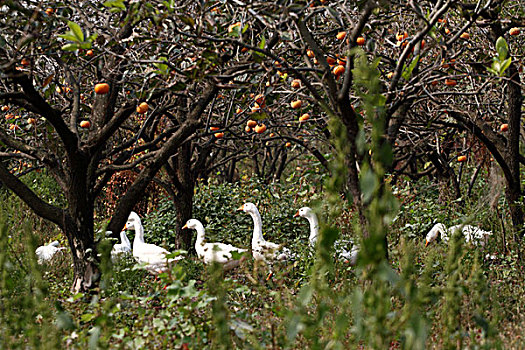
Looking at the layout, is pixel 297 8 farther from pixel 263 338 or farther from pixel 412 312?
pixel 412 312

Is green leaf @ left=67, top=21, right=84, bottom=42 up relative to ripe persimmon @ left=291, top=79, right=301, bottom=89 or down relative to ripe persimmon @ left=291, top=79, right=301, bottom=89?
down

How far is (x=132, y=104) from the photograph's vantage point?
416cm

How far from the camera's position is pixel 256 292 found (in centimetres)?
405

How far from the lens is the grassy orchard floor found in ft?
8.07

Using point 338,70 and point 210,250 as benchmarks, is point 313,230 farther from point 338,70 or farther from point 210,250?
point 338,70

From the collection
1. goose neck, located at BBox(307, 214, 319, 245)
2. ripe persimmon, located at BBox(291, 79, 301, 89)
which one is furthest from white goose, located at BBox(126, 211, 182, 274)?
ripe persimmon, located at BBox(291, 79, 301, 89)

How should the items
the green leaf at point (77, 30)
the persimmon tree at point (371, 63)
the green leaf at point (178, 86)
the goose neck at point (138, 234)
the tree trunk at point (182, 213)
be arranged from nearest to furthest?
1. the green leaf at point (77, 30)
2. the persimmon tree at point (371, 63)
3. the green leaf at point (178, 86)
4. the goose neck at point (138, 234)
5. the tree trunk at point (182, 213)

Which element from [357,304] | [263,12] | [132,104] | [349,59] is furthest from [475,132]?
[357,304]

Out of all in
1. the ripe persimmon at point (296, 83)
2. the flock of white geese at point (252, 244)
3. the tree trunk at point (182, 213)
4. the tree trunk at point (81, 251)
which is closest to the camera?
the ripe persimmon at point (296, 83)

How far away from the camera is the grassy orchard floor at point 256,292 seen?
2.46m

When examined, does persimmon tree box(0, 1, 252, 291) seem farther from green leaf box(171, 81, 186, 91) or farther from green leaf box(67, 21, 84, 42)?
green leaf box(67, 21, 84, 42)

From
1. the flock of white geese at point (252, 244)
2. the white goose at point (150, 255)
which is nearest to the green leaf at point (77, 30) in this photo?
the flock of white geese at point (252, 244)

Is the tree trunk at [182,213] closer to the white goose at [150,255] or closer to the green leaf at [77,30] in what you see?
the white goose at [150,255]

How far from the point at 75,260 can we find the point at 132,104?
1274mm
